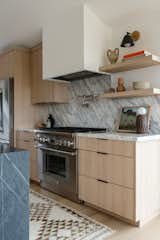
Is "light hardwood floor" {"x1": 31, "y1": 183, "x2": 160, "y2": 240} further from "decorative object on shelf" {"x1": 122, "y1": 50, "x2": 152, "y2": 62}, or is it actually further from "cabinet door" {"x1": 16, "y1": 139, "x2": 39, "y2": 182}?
"decorative object on shelf" {"x1": 122, "y1": 50, "x2": 152, "y2": 62}

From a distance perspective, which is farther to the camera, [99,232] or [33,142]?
[33,142]

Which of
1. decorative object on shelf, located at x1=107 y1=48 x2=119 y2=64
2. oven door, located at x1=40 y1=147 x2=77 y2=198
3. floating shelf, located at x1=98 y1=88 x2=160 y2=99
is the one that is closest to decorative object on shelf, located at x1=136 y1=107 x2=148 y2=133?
floating shelf, located at x1=98 y1=88 x2=160 y2=99

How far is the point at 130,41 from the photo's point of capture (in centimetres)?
273

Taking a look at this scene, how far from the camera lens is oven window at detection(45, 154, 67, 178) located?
2989mm

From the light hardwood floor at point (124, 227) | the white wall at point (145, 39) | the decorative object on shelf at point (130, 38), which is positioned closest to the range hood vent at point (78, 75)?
the white wall at point (145, 39)

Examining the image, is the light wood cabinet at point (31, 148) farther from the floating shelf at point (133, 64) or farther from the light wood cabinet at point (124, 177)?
the floating shelf at point (133, 64)

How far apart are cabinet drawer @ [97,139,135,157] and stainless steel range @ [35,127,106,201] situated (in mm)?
448

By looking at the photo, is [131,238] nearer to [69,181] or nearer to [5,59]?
[69,181]

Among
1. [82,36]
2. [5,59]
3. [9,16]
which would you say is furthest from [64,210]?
[5,59]

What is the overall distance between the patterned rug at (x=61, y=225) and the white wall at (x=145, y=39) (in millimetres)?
1731

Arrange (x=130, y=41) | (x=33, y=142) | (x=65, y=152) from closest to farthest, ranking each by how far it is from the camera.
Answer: (x=130, y=41)
(x=65, y=152)
(x=33, y=142)

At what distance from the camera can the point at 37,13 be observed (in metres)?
3.12

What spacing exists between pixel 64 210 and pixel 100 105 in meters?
1.53

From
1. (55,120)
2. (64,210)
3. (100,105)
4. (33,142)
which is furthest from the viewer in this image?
(55,120)
